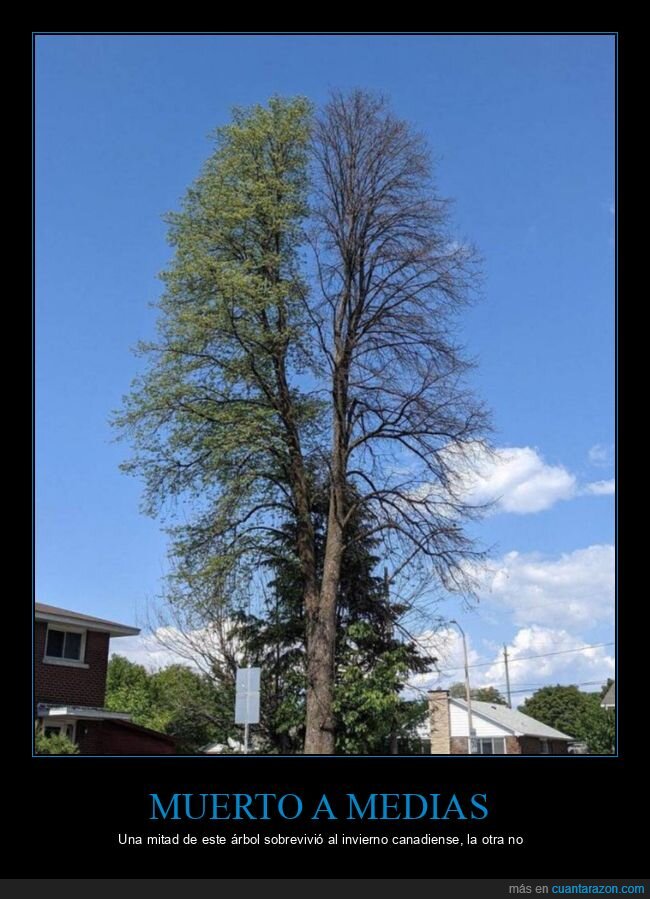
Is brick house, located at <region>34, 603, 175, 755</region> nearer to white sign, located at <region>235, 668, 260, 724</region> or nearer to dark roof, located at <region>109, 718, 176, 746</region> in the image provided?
dark roof, located at <region>109, 718, 176, 746</region>

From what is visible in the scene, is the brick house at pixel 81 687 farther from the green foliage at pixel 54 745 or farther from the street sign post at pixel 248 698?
the street sign post at pixel 248 698

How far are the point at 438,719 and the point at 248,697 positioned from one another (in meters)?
10.9

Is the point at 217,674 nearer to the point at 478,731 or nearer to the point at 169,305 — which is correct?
the point at 169,305


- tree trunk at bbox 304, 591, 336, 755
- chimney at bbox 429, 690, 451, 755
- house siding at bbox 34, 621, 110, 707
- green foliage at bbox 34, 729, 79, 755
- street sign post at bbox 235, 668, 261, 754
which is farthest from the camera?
house siding at bbox 34, 621, 110, 707

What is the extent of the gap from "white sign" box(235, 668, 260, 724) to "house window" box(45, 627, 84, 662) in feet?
37.0

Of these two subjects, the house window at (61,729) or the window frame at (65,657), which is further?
the window frame at (65,657)

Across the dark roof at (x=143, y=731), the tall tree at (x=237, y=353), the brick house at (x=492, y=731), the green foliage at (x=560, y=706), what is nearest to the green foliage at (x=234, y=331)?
the tall tree at (x=237, y=353)

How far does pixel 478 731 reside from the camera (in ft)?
149

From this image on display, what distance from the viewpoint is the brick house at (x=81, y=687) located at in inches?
979

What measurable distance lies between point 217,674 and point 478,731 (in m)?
24.3

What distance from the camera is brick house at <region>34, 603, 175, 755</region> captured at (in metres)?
24.9

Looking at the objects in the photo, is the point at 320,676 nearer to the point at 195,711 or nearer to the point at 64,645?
the point at 195,711

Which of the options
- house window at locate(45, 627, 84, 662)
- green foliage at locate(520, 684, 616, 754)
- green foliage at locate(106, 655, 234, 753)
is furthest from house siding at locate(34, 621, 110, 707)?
green foliage at locate(520, 684, 616, 754)

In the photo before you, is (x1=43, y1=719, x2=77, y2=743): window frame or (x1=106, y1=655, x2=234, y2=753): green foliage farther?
(x1=106, y1=655, x2=234, y2=753): green foliage
